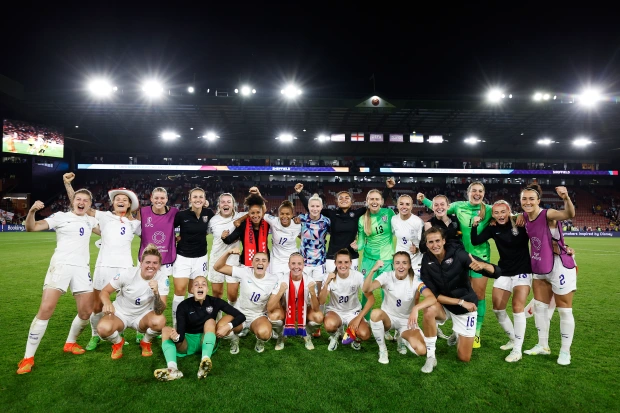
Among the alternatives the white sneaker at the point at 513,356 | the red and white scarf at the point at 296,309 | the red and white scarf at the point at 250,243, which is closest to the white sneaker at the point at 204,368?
the red and white scarf at the point at 296,309

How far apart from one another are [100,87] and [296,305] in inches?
998

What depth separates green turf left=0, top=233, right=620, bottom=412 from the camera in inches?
128

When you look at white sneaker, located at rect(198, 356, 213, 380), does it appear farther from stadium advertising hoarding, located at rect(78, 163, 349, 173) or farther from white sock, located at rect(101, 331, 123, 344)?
stadium advertising hoarding, located at rect(78, 163, 349, 173)

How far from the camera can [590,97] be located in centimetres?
2528

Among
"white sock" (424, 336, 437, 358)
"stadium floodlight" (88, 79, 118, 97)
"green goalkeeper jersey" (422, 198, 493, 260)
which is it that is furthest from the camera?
"stadium floodlight" (88, 79, 118, 97)

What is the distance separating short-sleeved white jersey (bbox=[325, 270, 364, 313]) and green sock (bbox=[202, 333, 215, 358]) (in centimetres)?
168

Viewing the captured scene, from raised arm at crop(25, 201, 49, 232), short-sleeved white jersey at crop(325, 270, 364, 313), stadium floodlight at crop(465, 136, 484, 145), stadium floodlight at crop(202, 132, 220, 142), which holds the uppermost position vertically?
stadium floodlight at crop(202, 132, 220, 142)

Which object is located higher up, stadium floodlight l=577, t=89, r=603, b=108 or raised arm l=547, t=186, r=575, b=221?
stadium floodlight l=577, t=89, r=603, b=108

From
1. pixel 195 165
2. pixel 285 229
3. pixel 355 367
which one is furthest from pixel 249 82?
pixel 355 367

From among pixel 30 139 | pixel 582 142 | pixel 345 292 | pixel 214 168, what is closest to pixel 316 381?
pixel 345 292

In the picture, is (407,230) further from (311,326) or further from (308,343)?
(308,343)

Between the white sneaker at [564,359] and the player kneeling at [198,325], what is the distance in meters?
3.89

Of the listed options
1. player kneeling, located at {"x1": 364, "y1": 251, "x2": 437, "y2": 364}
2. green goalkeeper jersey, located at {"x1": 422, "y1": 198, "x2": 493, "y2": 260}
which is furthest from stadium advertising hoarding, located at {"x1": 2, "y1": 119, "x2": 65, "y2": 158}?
green goalkeeper jersey, located at {"x1": 422, "y1": 198, "x2": 493, "y2": 260}

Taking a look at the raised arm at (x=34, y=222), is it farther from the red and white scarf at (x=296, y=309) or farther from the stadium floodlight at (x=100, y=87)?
the stadium floodlight at (x=100, y=87)
